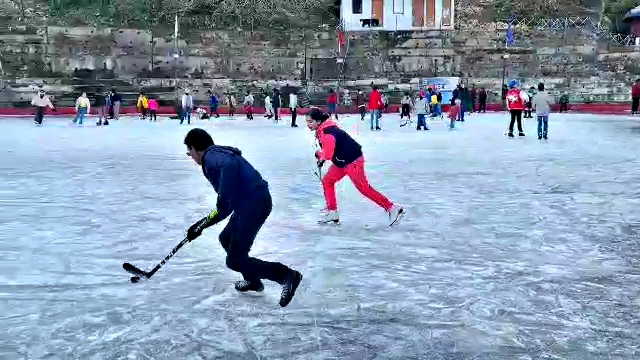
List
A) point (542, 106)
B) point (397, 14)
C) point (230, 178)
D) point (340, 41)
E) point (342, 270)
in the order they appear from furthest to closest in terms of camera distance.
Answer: point (397, 14) → point (340, 41) → point (542, 106) → point (342, 270) → point (230, 178)

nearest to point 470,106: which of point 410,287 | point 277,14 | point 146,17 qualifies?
point 277,14

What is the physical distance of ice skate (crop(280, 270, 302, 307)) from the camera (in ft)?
13.5

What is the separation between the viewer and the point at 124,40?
4009 centimetres

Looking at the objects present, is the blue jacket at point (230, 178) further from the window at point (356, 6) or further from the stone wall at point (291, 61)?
the window at point (356, 6)

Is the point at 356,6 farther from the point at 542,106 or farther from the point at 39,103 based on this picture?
the point at 542,106

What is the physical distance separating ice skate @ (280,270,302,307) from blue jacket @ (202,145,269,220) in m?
0.54

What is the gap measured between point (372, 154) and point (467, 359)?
428 inches

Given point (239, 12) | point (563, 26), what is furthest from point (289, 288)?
point (563, 26)

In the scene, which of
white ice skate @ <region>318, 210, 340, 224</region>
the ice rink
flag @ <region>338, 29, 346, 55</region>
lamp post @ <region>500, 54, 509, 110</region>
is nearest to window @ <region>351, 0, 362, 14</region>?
flag @ <region>338, 29, 346, 55</region>

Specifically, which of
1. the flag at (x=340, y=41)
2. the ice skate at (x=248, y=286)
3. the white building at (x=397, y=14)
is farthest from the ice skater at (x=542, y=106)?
the white building at (x=397, y=14)

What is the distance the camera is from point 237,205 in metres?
3.96

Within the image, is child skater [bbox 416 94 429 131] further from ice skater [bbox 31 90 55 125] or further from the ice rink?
ice skater [bbox 31 90 55 125]

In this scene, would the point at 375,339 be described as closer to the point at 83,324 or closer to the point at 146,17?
the point at 83,324

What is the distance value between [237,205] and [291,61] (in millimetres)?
36778
